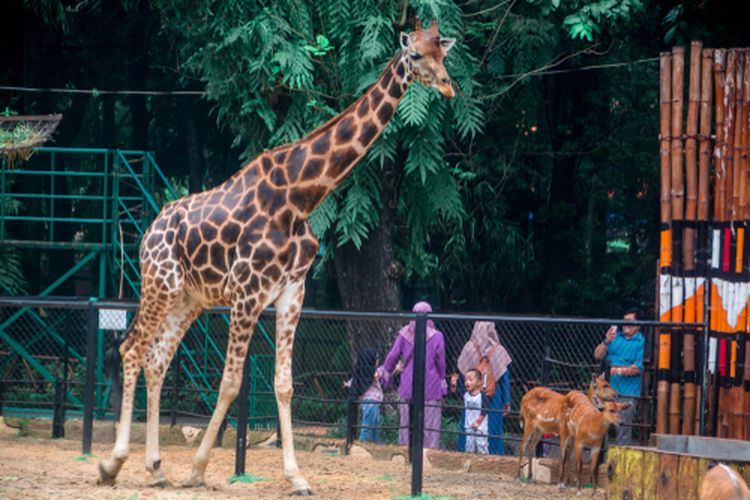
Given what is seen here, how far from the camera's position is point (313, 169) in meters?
9.70

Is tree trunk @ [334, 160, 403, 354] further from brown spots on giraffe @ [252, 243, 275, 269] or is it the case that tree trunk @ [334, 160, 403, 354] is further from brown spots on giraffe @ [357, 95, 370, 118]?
brown spots on giraffe @ [252, 243, 275, 269]

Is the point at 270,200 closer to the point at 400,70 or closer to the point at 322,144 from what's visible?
the point at 322,144

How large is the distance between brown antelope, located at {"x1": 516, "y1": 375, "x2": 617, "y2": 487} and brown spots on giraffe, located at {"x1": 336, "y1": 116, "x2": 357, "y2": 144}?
3.03 metres

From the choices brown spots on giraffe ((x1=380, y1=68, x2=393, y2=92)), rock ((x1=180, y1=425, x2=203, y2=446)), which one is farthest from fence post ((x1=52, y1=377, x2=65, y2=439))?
brown spots on giraffe ((x1=380, y1=68, x2=393, y2=92))

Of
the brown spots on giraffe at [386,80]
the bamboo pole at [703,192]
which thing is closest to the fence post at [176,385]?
the brown spots on giraffe at [386,80]

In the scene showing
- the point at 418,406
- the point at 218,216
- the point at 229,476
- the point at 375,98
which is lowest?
the point at 229,476

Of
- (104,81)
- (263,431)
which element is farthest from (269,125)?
(104,81)

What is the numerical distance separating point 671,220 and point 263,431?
5180 millimetres

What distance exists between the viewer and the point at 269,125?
14.8 metres

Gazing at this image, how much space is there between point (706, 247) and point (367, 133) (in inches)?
130

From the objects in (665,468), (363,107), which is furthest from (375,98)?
(665,468)

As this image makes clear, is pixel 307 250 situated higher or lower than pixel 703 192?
lower

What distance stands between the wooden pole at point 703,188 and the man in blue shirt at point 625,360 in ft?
3.23

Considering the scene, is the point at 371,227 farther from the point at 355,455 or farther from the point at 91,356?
the point at 91,356
